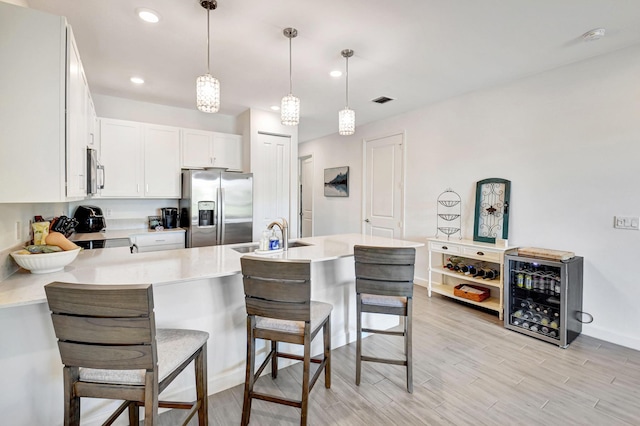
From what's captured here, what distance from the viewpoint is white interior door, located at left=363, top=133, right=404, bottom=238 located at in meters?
4.70

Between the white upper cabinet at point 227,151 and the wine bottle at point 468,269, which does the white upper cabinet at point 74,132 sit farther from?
the wine bottle at point 468,269

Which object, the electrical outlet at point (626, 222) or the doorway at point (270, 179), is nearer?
the electrical outlet at point (626, 222)

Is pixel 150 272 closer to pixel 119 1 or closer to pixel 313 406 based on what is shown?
pixel 313 406

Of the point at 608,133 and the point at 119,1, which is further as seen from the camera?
the point at 608,133

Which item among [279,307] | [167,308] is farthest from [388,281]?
[167,308]

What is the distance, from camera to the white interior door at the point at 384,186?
4.70 metres

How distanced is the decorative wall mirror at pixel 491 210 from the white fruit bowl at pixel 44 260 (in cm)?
392

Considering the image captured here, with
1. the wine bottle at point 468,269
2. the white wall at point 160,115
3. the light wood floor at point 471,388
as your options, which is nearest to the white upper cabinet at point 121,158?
the white wall at point 160,115

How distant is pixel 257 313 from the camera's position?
5.54 ft

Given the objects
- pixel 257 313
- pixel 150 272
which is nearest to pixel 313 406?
pixel 257 313

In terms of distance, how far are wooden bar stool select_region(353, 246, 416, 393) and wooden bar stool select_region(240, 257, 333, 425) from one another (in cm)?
51

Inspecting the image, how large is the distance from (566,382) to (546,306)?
34.6 inches

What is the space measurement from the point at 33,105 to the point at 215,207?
264cm

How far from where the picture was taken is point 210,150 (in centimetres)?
442
